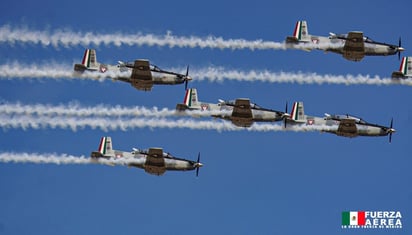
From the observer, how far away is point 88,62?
173ft

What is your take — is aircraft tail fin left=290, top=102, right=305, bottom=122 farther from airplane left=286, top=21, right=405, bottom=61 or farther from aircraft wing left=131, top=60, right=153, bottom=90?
aircraft wing left=131, top=60, right=153, bottom=90

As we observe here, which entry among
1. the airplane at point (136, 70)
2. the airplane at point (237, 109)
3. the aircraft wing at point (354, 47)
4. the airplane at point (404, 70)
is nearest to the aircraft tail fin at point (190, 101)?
the airplane at point (237, 109)

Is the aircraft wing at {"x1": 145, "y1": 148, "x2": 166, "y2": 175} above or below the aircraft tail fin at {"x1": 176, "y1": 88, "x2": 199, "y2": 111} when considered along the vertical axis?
below

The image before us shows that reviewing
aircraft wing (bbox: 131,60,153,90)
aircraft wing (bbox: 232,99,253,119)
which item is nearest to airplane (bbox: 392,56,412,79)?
aircraft wing (bbox: 232,99,253,119)

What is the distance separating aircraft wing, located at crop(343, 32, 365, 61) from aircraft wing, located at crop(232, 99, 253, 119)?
7249 millimetres

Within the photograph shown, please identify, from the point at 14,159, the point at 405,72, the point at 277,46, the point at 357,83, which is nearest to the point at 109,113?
the point at 14,159

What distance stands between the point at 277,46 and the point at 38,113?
15421 mm

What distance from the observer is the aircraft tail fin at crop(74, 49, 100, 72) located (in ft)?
172

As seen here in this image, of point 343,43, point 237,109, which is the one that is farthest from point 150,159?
point 343,43

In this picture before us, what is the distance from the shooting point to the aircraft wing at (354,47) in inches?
2160

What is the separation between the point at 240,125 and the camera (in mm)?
53781

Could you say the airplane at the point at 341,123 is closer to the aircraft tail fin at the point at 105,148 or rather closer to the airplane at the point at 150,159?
the airplane at the point at 150,159

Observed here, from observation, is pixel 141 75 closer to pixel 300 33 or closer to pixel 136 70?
pixel 136 70

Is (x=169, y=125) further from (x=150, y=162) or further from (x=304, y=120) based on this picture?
(x=304, y=120)
